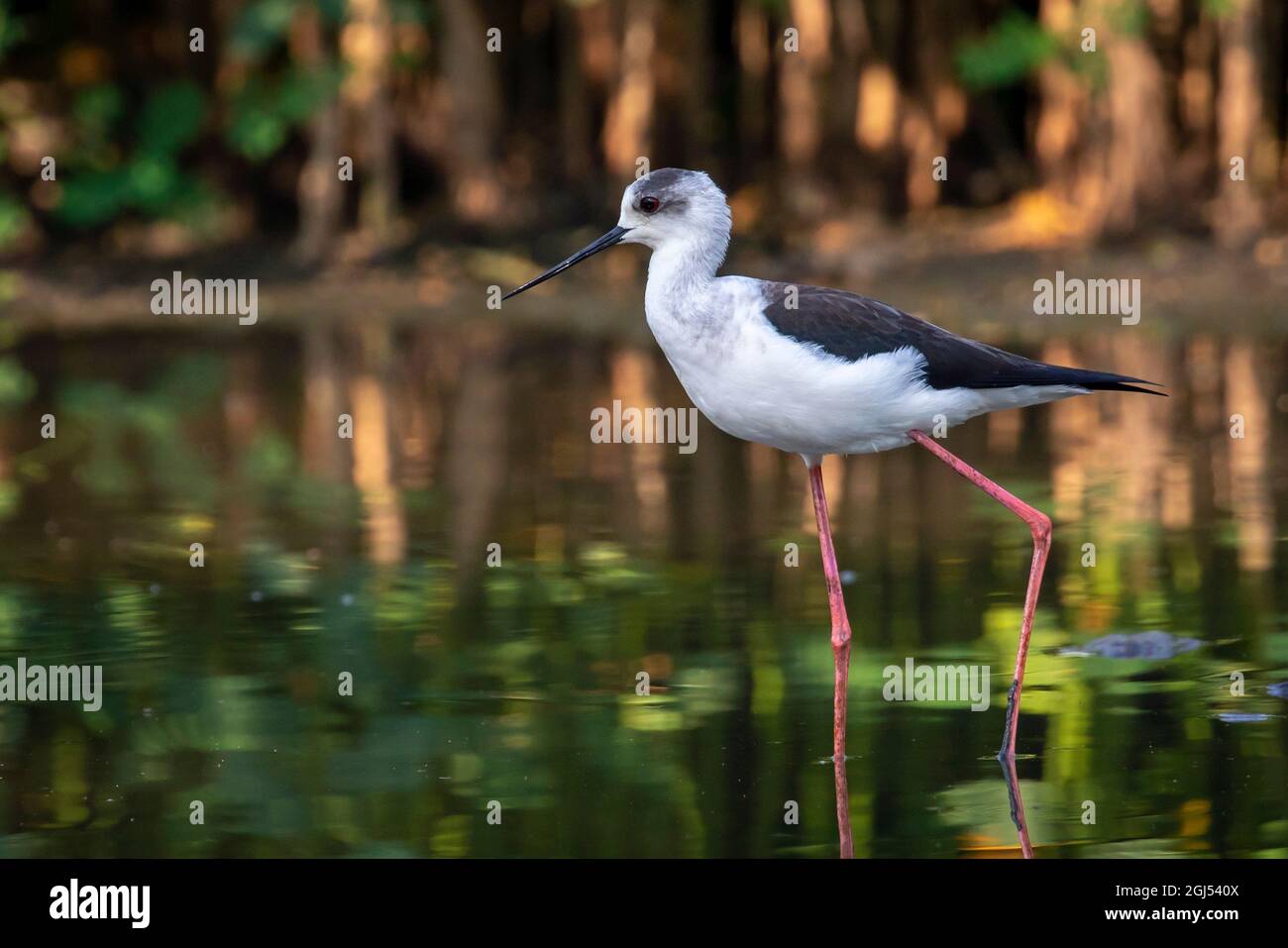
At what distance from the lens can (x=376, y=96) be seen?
26391 mm

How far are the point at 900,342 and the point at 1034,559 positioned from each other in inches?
32.9

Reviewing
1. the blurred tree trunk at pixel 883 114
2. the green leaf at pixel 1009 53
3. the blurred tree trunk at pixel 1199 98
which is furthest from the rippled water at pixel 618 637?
the blurred tree trunk at pixel 883 114

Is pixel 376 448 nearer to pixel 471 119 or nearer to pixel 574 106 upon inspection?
pixel 471 119

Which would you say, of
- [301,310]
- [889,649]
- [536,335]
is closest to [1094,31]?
[536,335]

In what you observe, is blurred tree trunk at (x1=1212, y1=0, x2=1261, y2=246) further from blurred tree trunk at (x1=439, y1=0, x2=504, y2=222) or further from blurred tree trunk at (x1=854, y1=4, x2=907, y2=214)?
blurred tree trunk at (x1=439, y1=0, x2=504, y2=222)

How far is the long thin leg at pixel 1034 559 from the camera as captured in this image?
23.0ft

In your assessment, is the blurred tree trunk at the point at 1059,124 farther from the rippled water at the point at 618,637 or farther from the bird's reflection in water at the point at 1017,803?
the bird's reflection in water at the point at 1017,803

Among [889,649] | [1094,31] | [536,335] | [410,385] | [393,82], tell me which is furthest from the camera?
[393,82]

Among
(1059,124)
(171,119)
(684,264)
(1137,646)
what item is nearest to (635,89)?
(1059,124)

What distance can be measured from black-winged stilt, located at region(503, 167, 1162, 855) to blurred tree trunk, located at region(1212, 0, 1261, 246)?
1740cm

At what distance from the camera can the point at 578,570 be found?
1018 cm

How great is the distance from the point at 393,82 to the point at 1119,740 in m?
23.8

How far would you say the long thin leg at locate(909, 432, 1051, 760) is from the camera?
7.00m
